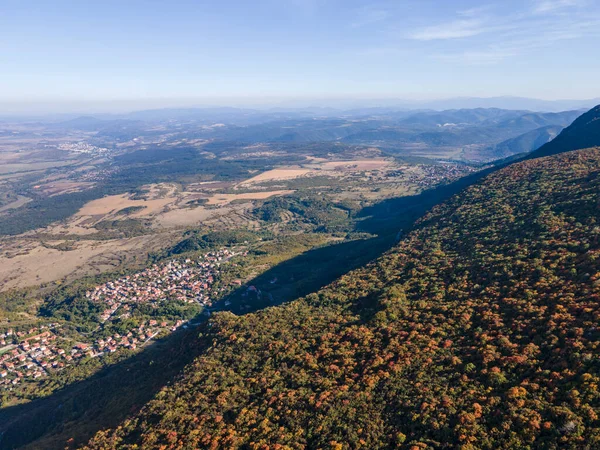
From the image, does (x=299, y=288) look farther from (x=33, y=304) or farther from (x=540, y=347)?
(x=33, y=304)

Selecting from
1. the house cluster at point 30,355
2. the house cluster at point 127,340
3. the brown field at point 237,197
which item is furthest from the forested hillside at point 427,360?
the brown field at point 237,197

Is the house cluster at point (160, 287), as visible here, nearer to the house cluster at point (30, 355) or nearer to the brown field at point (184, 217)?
the house cluster at point (30, 355)

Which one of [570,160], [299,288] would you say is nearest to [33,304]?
[299,288]

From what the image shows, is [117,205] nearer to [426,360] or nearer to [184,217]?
[184,217]

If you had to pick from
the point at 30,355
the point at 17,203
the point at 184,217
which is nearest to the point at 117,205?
the point at 184,217

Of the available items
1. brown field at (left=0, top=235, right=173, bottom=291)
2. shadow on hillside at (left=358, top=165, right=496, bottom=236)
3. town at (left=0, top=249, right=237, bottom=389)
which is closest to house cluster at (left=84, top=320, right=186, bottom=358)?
town at (left=0, top=249, right=237, bottom=389)

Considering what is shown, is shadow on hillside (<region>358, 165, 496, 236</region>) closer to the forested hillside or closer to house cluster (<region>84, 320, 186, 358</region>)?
the forested hillside

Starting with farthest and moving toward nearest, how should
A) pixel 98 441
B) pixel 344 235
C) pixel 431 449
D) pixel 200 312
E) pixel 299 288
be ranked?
pixel 344 235 < pixel 200 312 < pixel 299 288 < pixel 98 441 < pixel 431 449
